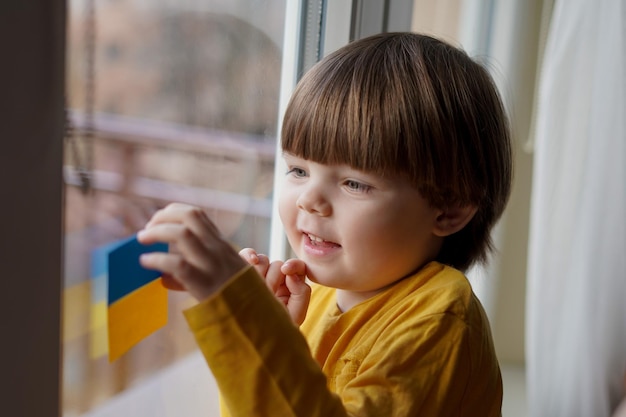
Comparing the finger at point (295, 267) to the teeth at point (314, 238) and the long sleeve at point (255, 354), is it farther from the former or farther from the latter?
the long sleeve at point (255, 354)

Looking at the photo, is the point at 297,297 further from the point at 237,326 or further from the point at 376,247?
the point at 237,326

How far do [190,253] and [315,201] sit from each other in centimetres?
21

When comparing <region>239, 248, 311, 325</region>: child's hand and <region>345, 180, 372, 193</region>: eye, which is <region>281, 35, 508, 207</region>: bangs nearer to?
<region>345, 180, 372, 193</region>: eye

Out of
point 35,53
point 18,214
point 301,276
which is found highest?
point 35,53

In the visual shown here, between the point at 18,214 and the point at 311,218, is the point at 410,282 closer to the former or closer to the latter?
the point at 311,218

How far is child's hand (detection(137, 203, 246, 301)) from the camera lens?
0.57 meters

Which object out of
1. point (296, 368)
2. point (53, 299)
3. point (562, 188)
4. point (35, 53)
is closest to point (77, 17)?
point (35, 53)

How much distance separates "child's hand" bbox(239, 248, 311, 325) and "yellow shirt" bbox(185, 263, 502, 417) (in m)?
0.04

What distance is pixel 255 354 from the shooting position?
598 millimetres

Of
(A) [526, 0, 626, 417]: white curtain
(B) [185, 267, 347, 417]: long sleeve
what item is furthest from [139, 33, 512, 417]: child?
(A) [526, 0, 626, 417]: white curtain

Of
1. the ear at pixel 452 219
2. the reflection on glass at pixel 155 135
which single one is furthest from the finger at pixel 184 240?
the ear at pixel 452 219

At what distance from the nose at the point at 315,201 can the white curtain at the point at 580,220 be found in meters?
0.59

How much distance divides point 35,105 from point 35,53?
37 millimetres

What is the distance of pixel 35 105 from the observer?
526mm
